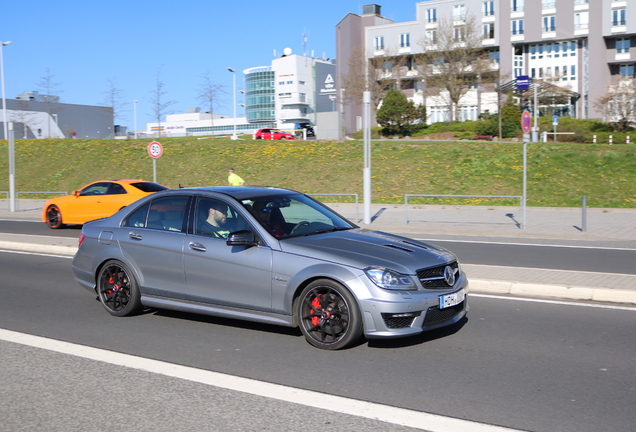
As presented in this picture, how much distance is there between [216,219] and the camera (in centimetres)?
660

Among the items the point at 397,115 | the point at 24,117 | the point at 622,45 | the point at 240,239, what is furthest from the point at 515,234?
the point at 24,117

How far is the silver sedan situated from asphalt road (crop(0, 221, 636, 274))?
5.50 m

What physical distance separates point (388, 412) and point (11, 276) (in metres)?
8.39

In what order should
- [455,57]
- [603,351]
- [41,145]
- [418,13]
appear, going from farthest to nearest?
[418,13]
[455,57]
[41,145]
[603,351]

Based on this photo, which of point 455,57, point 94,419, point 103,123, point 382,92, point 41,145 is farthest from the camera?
point 103,123

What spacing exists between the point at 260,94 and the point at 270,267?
132655 mm

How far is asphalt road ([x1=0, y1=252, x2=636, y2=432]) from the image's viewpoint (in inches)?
169

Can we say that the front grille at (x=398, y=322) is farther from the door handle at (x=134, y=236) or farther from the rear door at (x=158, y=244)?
the door handle at (x=134, y=236)

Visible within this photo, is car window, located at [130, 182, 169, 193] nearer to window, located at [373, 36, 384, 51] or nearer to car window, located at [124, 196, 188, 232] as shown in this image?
car window, located at [124, 196, 188, 232]

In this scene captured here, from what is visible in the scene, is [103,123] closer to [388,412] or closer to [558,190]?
[558,190]

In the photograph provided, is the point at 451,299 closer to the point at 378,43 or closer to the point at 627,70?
the point at 627,70

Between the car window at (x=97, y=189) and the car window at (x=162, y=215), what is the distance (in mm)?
11817

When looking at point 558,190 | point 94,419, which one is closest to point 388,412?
point 94,419

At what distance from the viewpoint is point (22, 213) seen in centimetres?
2519
